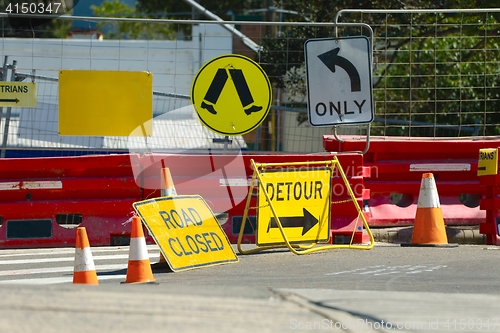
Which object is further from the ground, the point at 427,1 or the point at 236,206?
the point at 427,1

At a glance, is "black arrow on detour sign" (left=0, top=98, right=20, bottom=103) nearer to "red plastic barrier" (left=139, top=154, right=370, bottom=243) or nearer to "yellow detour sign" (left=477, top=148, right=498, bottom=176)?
"red plastic barrier" (left=139, top=154, right=370, bottom=243)

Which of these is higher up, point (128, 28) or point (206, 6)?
point (206, 6)

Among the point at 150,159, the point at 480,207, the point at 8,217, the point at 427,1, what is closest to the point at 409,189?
the point at 480,207

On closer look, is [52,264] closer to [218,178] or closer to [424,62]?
[218,178]

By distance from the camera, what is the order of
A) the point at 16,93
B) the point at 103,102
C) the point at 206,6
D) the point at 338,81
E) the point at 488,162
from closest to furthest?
the point at 338,81 < the point at 488,162 < the point at 103,102 < the point at 16,93 < the point at 206,6

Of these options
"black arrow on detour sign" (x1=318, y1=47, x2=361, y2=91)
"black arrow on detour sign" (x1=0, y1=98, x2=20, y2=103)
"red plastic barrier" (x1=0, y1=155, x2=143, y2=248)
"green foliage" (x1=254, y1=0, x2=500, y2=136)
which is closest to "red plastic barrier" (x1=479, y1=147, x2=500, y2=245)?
"green foliage" (x1=254, y1=0, x2=500, y2=136)

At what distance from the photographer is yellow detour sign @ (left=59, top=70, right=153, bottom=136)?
37.6 feet

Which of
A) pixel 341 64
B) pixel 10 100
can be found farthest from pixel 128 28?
pixel 341 64

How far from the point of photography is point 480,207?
10719 mm

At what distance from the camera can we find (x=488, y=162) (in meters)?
10.6

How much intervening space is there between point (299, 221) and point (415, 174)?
2.66m

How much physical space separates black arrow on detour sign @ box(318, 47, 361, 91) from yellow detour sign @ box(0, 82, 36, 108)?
13.4 ft

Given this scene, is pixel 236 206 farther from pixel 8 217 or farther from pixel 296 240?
pixel 8 217

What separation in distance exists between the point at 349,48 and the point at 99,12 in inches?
1965
